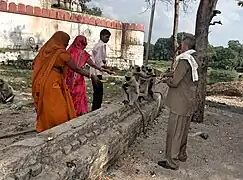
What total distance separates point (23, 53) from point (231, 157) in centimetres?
1099

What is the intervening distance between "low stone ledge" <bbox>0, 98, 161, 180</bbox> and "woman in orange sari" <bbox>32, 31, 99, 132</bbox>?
38cm

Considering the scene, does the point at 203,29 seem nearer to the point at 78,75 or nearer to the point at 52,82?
the point at 78,75

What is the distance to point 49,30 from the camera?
1559 centimetres

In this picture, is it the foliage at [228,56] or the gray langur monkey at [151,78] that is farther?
the foliage at [228,56]

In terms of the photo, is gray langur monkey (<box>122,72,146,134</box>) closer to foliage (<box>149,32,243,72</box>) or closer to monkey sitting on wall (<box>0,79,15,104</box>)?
monkey sitting on wall (<box>0,79,15,104</box>)

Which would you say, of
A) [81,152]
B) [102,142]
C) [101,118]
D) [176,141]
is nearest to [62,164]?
[81,152]

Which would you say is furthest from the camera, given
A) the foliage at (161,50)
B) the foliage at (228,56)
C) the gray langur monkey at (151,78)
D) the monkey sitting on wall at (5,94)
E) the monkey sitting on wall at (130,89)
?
the foliage at (161,50)

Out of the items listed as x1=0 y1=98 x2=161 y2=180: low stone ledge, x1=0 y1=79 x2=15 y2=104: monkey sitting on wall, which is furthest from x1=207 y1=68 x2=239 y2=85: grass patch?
x1=0 y1=98 x2=161 y2=180: low stone ledge

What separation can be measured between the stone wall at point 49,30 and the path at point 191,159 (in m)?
9.24

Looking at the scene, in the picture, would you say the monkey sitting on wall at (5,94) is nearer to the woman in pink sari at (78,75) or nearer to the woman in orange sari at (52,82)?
the woman in pink sari at (78,75)

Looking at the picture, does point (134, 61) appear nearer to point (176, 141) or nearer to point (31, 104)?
point (31, 104)

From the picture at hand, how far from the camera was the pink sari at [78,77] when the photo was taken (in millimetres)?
5270

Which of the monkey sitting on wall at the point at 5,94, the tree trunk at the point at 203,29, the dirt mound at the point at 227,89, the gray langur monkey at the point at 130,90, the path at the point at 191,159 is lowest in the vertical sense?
the dirt mound at the point at 227,89

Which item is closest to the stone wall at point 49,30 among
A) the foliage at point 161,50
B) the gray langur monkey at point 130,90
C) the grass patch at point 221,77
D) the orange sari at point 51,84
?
the grass patch at point 221,77
